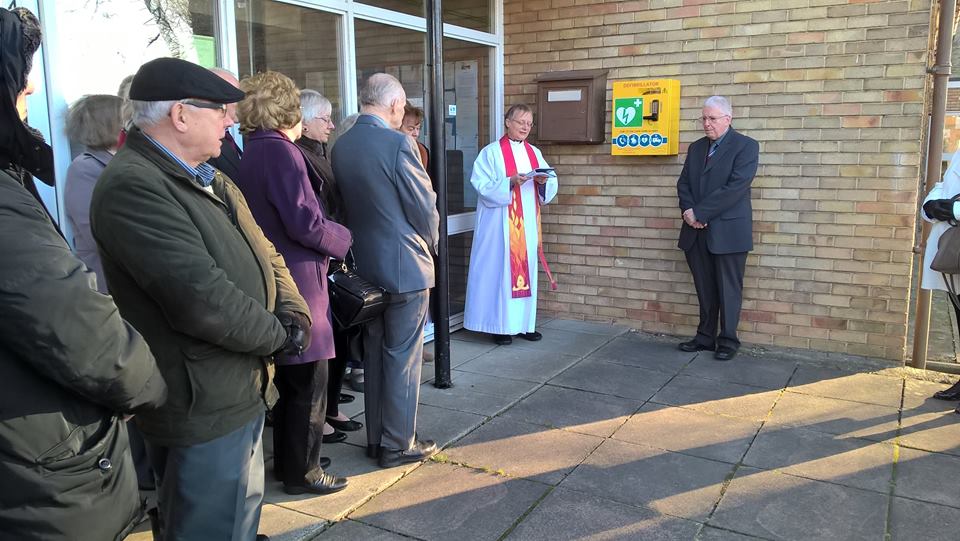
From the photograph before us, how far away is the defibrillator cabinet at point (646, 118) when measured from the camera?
5.82 meters

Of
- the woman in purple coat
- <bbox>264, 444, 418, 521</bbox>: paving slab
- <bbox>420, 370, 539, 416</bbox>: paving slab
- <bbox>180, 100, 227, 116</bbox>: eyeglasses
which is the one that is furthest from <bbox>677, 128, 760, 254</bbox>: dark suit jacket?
<bbox>180, 100, 227, 116</bbox>: eyeglasses

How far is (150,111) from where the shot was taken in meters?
2.00

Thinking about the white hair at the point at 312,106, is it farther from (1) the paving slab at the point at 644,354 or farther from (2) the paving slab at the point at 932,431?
(2) the paving slab at the point at 932,431

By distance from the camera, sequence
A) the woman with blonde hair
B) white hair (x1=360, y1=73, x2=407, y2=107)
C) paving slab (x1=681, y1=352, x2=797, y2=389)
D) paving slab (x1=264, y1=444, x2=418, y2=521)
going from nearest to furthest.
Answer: the woman with blonde hair, paving slab (x1=264, y1=444, x2=418, y2=521), white hair (x1=360, y1=73, x2=407, y2=107), paving slab (x1=681, y1=352, x2=797, y2=389)

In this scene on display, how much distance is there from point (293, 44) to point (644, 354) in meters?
3.35

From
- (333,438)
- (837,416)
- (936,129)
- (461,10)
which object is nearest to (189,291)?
(333,438)

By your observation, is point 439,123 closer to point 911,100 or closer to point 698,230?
point 698,230

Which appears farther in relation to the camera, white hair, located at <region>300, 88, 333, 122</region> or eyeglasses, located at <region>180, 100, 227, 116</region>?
white hair, located at <region>300, 88, 333, 122</region>

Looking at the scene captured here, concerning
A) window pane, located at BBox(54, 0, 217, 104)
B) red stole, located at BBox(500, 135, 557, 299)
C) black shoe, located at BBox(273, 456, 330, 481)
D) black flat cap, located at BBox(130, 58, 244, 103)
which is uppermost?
window pane, located at BBox(54, 0, 217, 104)

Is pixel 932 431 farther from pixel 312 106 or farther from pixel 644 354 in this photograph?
pixel 312 106

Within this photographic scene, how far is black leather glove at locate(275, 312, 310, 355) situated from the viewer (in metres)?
2.24

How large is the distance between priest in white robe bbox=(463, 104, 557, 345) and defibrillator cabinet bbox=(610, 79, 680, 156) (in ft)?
2.46

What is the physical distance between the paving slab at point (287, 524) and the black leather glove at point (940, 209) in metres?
3.84

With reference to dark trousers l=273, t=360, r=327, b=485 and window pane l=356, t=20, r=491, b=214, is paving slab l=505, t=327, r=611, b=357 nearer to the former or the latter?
window pane l=356, t=20, r=491, b=214
